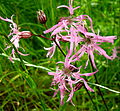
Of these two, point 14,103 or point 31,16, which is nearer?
point 14,103

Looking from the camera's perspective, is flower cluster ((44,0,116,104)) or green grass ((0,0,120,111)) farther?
green grass ((0,0,120,111))

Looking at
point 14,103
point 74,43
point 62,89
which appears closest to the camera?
point 74,43

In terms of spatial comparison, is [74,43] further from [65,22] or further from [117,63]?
[117,63]

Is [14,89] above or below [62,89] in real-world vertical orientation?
below

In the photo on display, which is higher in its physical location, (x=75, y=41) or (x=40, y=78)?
(x=75, y=41)

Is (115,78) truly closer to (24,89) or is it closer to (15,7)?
(24,89)

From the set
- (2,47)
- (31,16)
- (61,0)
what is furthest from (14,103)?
(61,0)

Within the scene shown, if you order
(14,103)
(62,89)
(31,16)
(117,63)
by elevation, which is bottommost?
(14,103)

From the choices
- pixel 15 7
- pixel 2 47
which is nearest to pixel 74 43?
pixel 2 47

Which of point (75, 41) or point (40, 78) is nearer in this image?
point (75, 41)

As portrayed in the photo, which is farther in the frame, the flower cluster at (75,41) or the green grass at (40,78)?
the green grass at (40,78)

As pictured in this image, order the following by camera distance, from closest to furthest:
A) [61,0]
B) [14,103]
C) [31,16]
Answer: [14,103] < [31,16] < [61,0]
